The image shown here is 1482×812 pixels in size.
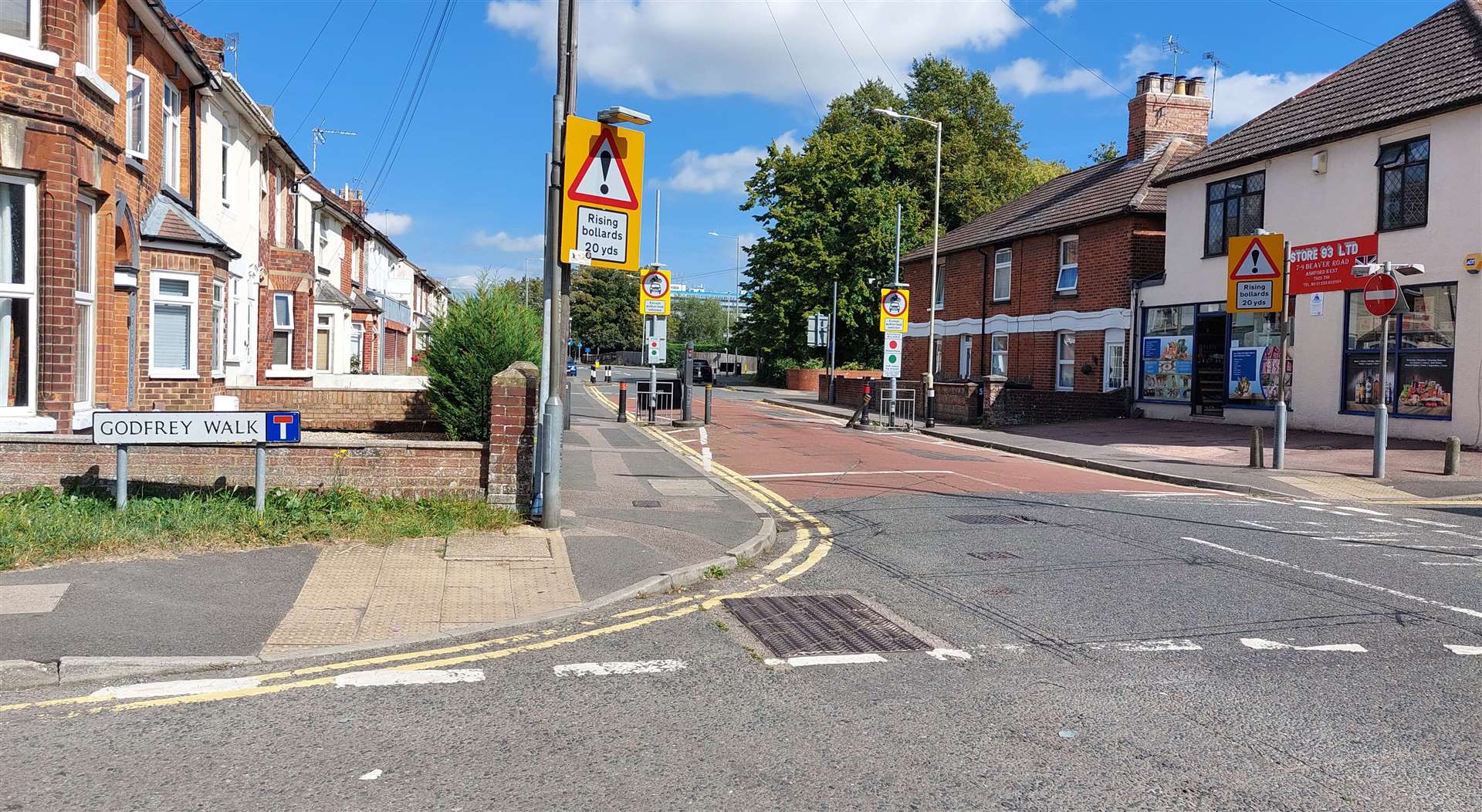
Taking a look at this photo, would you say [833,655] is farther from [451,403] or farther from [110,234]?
[110,234]

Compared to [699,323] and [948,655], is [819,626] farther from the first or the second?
[699,323]

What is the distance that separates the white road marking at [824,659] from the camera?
601 cm

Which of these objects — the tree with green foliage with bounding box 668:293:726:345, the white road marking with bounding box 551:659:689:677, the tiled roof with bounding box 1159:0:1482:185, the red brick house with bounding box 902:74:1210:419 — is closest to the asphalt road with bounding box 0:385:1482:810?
the white road marking with bounding box 551:659:689:677

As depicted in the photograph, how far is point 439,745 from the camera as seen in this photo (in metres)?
4.58

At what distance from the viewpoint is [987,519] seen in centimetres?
1160

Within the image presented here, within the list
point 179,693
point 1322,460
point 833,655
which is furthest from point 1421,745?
point 1322,460

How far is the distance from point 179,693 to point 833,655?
3.51m

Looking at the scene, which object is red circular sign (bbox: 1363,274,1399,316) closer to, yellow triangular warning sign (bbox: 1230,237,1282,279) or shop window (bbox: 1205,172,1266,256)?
yellow triangular warning sign (bbox: 1230,237,1282,279)

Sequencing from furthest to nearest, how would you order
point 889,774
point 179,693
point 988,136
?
1. point 988,136
2. point 179,693
3. point 889,774

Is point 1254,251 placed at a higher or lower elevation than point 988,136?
lower

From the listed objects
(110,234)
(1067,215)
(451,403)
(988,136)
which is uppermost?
(988,136)

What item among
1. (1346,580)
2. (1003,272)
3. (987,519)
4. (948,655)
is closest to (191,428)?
(948,655)

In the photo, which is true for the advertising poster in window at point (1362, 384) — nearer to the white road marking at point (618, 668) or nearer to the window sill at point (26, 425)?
the white road marking at point (618, 668)

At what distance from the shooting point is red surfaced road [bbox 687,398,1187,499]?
14688mm
